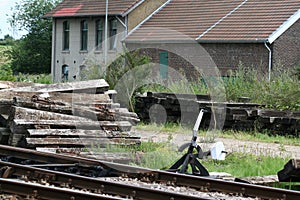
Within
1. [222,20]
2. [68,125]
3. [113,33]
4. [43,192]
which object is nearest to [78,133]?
[68,125]

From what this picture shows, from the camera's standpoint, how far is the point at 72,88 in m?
16.2

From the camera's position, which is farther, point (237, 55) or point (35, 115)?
point (237, 55)

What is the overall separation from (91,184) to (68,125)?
5.10 m

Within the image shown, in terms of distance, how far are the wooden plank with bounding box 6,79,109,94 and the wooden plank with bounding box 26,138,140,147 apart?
270cm

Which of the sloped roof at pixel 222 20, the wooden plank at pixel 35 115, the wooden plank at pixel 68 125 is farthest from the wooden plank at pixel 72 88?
the sloped roof at pixel 222 20

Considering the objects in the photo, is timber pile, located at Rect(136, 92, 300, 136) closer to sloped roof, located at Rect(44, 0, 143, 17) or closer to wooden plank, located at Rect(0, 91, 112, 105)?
wooden plank, located at Rect(0, 91, 112, 105)

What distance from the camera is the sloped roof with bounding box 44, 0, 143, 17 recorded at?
46.2m

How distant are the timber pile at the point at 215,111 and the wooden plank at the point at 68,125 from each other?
520 centimetres

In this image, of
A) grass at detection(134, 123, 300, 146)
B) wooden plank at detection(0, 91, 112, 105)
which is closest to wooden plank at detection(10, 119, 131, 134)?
wooden plank at detection(0, 91, 112, 105)

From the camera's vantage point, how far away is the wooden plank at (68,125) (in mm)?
13109

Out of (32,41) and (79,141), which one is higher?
(32,41)

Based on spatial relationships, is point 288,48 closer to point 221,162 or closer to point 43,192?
point 221,162

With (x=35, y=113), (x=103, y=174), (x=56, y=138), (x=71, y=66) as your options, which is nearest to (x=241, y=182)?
(x=103, y=174)

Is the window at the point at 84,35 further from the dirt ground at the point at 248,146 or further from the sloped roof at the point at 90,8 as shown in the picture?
the dirt ground at the point at 248,146
